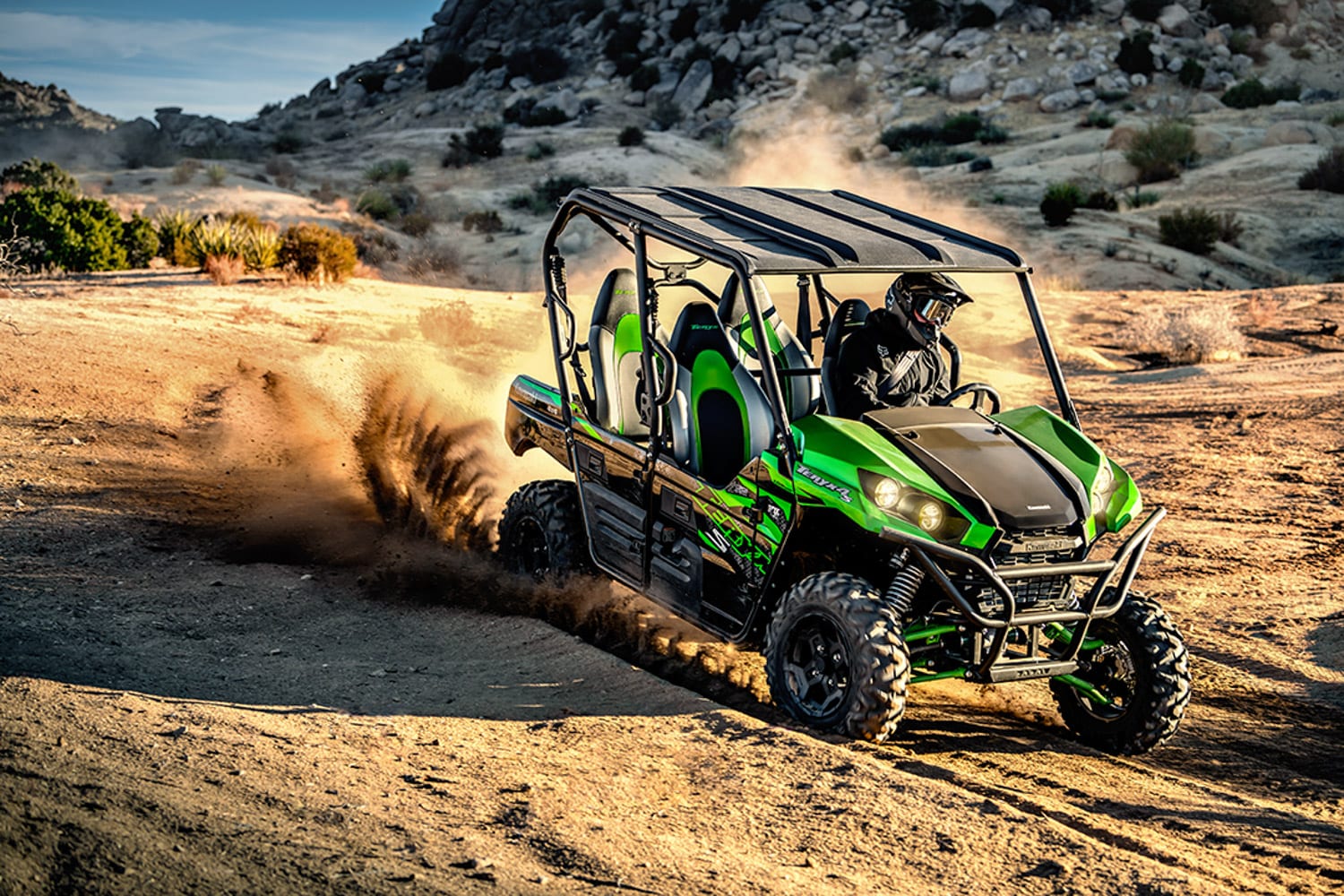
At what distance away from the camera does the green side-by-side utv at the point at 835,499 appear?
18.9ft

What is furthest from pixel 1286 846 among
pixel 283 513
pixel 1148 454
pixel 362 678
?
pixel 1148 454

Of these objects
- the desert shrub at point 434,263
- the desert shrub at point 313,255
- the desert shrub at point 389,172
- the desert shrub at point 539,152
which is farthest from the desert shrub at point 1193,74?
the desert shrub at point 313,255

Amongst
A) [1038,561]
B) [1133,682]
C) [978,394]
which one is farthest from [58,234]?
[1133,682]

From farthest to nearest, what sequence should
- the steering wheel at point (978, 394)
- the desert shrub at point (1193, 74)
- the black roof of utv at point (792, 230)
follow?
the desert shrub at point (1193, 74) → the steering wheel at point (978, 394) → the black roof of utv at point (792, 230)

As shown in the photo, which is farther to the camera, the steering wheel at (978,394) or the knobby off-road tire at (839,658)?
the steering wheel at (978,394)

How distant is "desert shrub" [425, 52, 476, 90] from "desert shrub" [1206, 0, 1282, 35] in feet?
104

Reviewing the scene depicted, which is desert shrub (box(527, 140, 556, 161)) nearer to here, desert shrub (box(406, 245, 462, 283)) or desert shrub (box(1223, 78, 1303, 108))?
desert shrub (box(406, 245, 462, 283))

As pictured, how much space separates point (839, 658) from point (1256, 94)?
43.0 meters

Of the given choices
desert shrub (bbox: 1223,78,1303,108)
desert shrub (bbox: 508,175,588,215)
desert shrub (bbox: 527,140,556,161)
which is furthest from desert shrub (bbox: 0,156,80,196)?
desert shrub (bbox: 1223,78,1303,108)

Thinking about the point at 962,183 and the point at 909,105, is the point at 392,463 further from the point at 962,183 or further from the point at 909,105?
the point at 909,105

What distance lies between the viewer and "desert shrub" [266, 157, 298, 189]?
39216 millimetres

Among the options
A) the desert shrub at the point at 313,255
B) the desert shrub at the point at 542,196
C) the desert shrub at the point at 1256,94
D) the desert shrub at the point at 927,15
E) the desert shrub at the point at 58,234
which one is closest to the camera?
the desert shrub at the point at 313,255

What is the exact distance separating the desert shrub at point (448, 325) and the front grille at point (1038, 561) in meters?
11.7

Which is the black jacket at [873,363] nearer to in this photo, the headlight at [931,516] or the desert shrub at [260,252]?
the headlight at [931,516]
